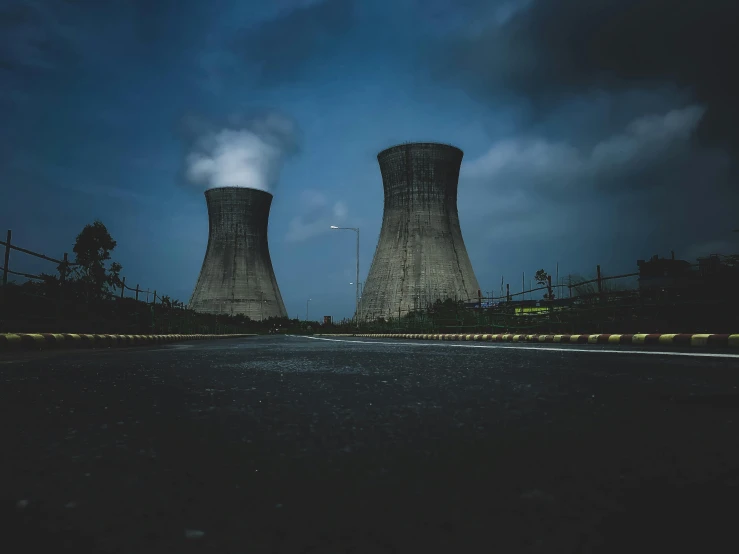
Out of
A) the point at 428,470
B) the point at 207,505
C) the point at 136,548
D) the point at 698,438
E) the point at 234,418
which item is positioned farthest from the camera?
the point at 234,418

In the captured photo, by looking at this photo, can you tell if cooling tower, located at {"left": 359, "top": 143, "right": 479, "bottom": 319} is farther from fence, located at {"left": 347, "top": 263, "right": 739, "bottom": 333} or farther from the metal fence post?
the metal fence post

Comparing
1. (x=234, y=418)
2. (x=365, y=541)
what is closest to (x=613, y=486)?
(x=365, y=541)

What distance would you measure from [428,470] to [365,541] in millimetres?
328

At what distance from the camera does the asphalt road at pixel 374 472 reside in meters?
0.67

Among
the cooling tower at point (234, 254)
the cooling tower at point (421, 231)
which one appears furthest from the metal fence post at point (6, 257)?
the cooling tower at point (234, 254)

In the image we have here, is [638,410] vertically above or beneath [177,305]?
beneath

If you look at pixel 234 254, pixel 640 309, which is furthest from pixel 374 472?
pixel 234 254

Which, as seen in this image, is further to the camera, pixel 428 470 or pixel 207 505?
pixel 428 470

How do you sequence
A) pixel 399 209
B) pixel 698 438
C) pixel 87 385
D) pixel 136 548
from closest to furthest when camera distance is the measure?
pixel 136 548, pixel 698 438, pixel 87 385, pixel 399 209

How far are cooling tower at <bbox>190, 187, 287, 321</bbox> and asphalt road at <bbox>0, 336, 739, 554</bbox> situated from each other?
36732 millimetres

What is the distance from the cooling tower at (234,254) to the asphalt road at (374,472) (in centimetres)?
3673

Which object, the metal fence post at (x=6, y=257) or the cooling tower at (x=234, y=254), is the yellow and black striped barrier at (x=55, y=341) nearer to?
the metal fence post at (x=6, y=257)

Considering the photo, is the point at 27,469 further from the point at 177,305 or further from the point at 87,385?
the point at 177,305

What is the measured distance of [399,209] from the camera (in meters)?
30.4
